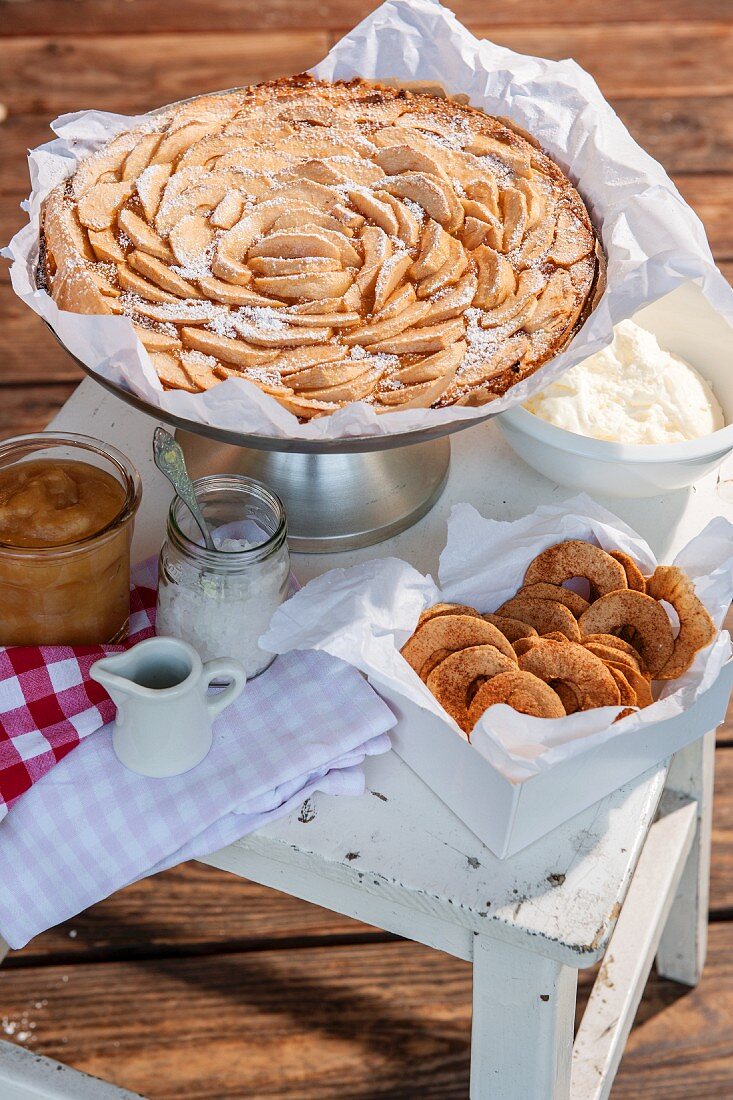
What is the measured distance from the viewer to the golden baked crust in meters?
0.79

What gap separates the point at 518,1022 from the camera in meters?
0.77

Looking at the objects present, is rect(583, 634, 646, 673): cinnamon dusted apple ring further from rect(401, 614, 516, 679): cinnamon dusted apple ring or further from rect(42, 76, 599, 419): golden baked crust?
rect(42, 76, 599, 419): golden baked crust

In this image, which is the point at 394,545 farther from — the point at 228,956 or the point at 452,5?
the point at 452,5

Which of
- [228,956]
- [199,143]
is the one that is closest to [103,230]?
[199,143]

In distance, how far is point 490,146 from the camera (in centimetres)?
94

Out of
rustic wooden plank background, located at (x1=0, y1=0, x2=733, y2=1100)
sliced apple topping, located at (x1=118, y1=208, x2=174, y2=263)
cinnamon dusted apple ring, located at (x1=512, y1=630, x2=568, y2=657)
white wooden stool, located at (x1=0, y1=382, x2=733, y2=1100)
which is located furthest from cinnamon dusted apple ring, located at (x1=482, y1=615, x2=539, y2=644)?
rustic wooden plank background, located at (x1=0, y1=0, x2=733, y2=1100)

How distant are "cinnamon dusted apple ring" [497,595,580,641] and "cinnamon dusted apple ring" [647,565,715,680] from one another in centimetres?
6

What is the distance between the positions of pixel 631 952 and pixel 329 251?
677 mm

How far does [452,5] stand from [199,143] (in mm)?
1630

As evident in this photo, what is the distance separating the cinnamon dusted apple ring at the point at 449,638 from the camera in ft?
2.43

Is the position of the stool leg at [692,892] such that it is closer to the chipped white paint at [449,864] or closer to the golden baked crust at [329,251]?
the chipped white paint at [449,864]

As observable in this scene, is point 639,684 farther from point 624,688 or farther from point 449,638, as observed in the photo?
point 449,638

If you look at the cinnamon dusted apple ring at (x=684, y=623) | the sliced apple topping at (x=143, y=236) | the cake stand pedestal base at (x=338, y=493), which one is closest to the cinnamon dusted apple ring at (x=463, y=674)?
the cinnamon dusted apple ring at (x=684, y=623)

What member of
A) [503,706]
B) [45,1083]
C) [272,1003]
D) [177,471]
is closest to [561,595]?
[503,706]
